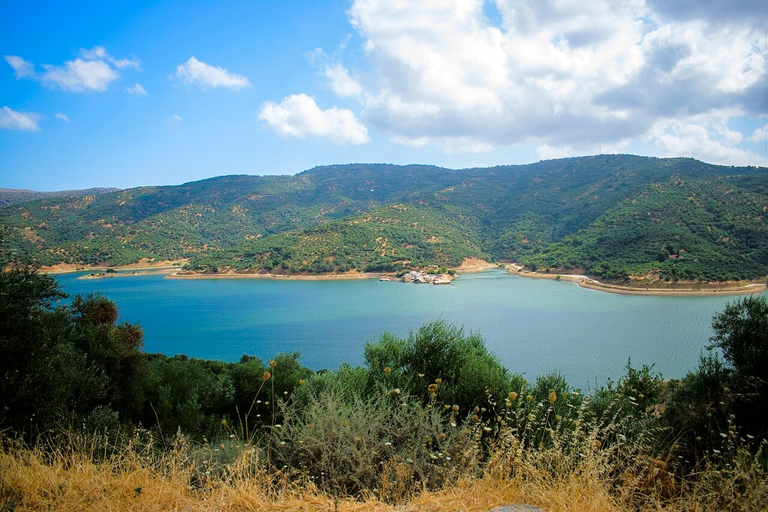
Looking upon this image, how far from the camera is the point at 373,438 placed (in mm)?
3119

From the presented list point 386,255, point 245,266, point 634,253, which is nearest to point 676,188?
point 634,253

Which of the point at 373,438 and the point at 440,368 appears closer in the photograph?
the point at 373,438

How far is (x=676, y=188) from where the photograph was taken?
252ft

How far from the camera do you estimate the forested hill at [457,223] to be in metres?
57.8

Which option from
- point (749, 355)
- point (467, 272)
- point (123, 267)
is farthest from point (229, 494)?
point (123, 267)

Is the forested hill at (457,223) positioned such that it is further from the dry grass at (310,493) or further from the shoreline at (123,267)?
the dry grass at (310,493)

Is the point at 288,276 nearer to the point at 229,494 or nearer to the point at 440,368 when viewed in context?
the point at 440,368

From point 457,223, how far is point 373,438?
106 metres

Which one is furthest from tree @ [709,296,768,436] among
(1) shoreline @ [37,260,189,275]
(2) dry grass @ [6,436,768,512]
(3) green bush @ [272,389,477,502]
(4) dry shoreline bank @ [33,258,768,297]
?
(1) shoreline @ [37,260,189,275]

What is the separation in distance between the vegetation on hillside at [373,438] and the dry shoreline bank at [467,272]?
1828 inches

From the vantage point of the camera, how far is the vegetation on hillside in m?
2.51

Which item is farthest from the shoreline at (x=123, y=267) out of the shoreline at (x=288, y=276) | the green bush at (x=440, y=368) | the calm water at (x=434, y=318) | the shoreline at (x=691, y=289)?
the green bush at (x=440, y=368)

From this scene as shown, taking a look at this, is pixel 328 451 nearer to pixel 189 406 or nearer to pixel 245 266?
pixel 189 406

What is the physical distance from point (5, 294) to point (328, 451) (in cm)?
422
